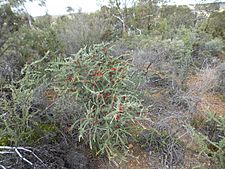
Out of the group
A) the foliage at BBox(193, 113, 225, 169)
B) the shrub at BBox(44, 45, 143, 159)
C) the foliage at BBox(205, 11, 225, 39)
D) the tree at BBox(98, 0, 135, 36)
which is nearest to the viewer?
the shrub at BBox(44, 45, 143, 159)

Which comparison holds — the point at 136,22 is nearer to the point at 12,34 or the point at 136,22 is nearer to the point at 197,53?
the point at 197,53

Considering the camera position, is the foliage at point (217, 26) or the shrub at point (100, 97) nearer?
the shrub at point (100, 97)

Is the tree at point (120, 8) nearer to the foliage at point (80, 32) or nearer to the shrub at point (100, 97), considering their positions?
the foliage at point (80, 32)

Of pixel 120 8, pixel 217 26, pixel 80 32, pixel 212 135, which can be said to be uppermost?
pixel 80 32

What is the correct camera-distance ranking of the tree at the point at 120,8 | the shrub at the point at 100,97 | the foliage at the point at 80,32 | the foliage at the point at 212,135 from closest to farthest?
1. the shrub at the point at 100,97
2. the foliage at the point at 212,135
3. the foliage at the point at 80,32
4. the tree at the point at 120,8

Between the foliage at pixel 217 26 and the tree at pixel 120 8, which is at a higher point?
the tree at pixel 120 8

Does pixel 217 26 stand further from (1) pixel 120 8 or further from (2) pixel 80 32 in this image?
(2) pixel 80 32

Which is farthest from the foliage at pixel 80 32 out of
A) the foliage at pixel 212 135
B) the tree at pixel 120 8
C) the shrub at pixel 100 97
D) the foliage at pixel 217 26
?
the foliage at pixel 217 26

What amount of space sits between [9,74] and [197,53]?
5388 mm

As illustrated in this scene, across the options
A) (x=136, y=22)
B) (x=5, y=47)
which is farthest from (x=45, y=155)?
(x=136, y=22)

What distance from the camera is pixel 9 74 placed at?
489 cm

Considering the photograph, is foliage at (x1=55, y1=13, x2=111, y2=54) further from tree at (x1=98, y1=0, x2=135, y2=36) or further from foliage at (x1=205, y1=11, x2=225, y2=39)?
foliage at (x1=205, y1=11, x2=225, y2=39)

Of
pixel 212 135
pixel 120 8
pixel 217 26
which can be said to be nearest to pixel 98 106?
pixel 212 135

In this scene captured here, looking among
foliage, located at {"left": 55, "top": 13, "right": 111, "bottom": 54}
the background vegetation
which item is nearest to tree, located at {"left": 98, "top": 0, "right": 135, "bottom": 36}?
foliage, located at {"left": 55, "top": 13, "right": 111, "bottom": 54}
